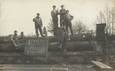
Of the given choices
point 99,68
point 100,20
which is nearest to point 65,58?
point 99,68

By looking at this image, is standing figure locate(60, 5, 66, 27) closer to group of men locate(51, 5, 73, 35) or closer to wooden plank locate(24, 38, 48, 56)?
group of men locate(51, 5, 73, 35)

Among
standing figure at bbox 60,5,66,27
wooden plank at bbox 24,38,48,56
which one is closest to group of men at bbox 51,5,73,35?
A: standing figure at bbox 60,5,66,27

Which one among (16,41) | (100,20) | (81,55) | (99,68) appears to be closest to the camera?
(99,68)

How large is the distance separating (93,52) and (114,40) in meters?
2.12

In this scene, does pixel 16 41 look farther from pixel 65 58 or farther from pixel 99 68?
pixel 99 68

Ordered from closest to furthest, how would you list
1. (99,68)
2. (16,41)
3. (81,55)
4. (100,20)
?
(99,68) < (81,55) < (16,41) < (100,20)

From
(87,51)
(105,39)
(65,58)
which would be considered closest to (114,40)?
(105,39)

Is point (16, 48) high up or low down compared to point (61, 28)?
down

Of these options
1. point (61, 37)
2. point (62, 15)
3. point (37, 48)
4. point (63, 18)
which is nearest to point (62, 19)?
point (63, 18)

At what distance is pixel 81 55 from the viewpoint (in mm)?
22484

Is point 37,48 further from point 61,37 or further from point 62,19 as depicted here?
point 62,19

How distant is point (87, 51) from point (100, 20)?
23958mm

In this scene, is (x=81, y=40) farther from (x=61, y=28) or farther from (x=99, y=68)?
(x=99, y=68)

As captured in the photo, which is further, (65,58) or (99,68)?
(65,58)
